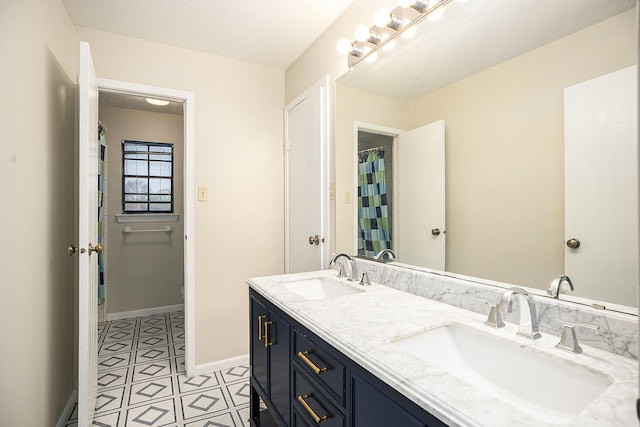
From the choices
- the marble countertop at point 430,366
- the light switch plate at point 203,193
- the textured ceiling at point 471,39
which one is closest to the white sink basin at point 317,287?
the marble countertop at point 430,366

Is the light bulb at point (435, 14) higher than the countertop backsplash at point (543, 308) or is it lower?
higher

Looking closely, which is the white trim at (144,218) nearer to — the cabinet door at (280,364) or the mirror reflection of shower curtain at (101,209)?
the mirror reflection of shower curtain at (101,209)

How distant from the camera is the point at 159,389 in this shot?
6.93 ft

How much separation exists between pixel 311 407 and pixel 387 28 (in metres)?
1.68

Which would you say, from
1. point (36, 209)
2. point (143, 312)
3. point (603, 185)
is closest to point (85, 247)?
point (36, 209)

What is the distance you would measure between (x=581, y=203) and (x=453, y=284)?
491 mm

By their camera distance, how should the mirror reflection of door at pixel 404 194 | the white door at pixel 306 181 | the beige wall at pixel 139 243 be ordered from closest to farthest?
the mirror reflection of door at pixel 404 194 → the white door at pixel 306 181 → the beige wall at pixel 139 243

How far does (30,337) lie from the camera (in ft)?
4.62

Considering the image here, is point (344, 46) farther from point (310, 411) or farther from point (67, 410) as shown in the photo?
point (67, 410)

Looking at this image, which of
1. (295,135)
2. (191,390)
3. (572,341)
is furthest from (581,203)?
(191,390)

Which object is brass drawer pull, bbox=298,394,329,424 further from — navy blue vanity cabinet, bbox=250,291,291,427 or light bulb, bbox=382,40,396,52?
light bulb, bbox=382,40,396,52

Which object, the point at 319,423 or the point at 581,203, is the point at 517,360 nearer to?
the point at 581,203

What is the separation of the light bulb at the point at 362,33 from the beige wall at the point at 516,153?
0.59 meters

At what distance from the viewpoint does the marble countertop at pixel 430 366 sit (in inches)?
21.5
